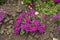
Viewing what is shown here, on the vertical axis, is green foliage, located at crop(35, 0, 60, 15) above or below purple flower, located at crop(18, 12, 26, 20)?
above

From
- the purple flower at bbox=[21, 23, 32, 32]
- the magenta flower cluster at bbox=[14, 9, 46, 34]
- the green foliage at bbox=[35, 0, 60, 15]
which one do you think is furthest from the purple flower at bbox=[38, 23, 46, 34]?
the green foliage at bbox=[35, 0, 60, 15]

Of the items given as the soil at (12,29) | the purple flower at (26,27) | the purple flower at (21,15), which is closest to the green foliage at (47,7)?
the soil at (12,29)

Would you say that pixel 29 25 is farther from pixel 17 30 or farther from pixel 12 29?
pixel 12 29

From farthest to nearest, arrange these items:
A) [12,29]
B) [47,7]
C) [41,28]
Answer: [47,7] → [12,29] → [41,28]

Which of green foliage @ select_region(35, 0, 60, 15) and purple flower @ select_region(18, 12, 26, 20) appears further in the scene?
green foliage @ select_region(35, 0, 60, 15)

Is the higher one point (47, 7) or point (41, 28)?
point (47, 7)

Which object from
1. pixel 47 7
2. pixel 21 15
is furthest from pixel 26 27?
pixel 47 7

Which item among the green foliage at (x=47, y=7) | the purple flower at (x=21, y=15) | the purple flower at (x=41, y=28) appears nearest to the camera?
the purple flower at (x=41, y=28)

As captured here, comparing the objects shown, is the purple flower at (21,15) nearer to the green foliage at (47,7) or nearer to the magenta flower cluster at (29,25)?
the magenta flower cluster at (29,25)

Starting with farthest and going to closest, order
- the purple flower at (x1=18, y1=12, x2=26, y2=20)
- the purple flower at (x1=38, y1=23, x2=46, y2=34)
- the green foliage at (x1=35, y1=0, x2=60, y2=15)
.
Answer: the green foliage at (x1=35, y1=0, x2=60, y2=15)
the purple flower at (x1=18, y1=12, x2=26, y2=20)
the purple flower at (x1=38, y1=23, x2=46, y2=34)

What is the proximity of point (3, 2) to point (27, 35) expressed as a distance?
3.00 ft

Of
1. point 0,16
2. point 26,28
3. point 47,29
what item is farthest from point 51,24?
point 0,16

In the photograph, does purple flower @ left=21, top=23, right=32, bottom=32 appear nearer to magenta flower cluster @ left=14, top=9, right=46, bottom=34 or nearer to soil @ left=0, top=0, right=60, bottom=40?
magenta flower cluster @ left=14, top=9, right=46, bottom=34

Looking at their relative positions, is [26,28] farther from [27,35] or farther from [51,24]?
[51,24]
